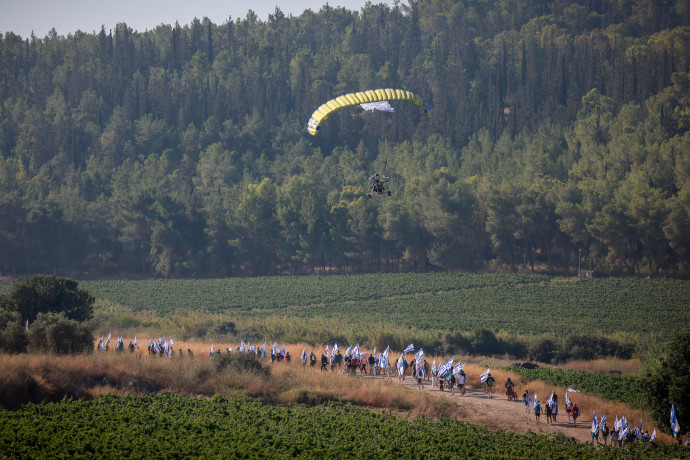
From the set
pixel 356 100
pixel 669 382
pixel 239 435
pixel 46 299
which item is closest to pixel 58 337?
pixel 46 299

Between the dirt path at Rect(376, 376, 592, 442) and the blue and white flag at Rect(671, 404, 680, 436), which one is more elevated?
the blue and white flag at Rect(671, 404, 680, 436)

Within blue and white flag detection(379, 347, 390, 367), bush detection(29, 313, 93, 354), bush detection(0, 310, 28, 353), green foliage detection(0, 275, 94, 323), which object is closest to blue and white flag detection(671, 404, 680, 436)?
blue and white flag detection(379, 347, 390, 367)

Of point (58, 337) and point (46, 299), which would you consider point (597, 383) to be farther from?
point (46, 299)

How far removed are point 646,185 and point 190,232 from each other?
194 ft

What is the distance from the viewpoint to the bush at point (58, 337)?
116 ft

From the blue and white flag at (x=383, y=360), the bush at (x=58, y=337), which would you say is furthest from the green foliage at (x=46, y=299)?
the blue and white flag at (x=383, y=360)

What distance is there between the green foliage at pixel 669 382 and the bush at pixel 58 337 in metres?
25.6

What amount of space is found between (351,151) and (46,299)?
100347 mm

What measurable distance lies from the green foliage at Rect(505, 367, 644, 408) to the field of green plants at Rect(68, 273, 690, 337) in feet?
65.0

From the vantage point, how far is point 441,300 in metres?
76.8

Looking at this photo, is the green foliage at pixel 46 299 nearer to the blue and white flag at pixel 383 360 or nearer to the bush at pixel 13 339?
the bush at pixel 13 339

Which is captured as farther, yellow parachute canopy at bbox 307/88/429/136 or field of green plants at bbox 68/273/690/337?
field of green plants at bbox 68/273/690/337

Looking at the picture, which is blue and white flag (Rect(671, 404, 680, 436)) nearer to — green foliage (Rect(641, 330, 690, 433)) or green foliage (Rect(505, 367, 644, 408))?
green foliage (Rect(641, 330, 690, 433))

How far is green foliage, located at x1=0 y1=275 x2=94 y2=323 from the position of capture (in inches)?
1781
